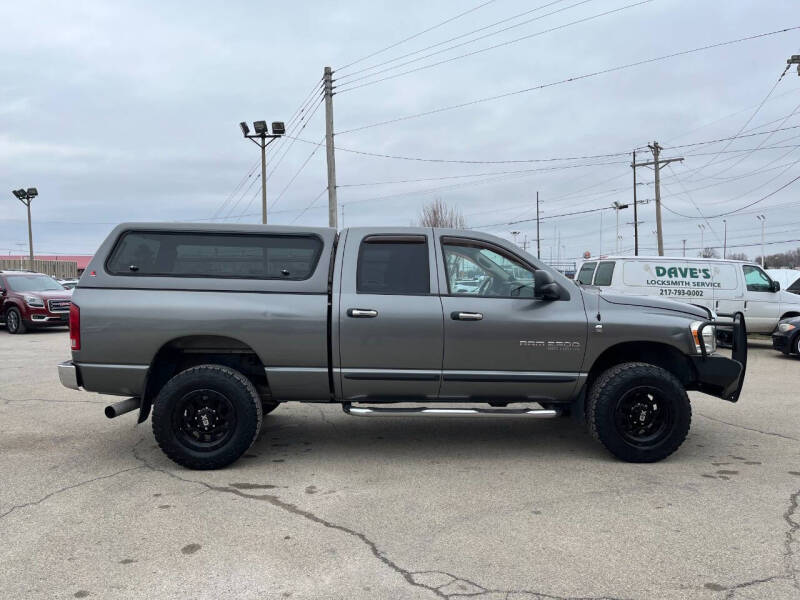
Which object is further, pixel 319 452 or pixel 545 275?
pixel 319 452

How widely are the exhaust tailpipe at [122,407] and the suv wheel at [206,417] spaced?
13.1 inches

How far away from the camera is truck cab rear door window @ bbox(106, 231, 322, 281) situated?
494cm

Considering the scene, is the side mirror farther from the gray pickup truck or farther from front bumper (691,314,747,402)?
→ front bumper (691,314,747,402)

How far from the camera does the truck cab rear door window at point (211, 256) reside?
494cm

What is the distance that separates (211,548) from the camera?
3.45m

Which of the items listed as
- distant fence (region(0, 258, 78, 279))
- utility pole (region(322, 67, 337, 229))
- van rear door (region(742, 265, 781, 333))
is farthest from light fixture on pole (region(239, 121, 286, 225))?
distant fence (region(0, 258, 78, 279))

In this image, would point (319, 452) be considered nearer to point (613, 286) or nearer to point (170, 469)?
point (170, 469)

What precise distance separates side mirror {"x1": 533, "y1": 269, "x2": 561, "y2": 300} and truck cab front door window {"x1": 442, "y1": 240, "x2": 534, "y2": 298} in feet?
0.64

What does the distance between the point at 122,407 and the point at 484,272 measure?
3.11 meters

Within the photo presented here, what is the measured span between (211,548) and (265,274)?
219cm

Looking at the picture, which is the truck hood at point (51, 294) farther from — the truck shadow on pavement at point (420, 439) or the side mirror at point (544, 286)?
the side mirror at point (544, 286)

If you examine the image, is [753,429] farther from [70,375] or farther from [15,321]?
[15,321]

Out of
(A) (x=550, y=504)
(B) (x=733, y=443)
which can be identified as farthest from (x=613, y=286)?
(A) (x=550, y=504)

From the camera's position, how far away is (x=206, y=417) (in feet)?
15.9
